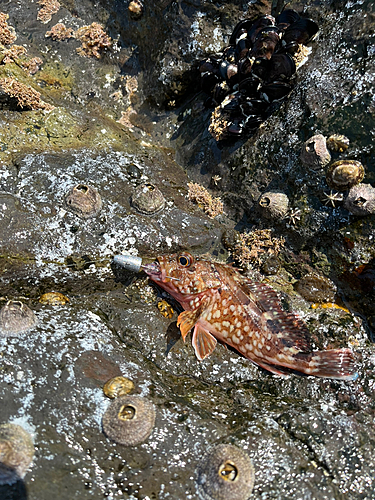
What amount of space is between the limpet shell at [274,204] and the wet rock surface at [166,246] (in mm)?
78

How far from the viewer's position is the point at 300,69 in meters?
5.46

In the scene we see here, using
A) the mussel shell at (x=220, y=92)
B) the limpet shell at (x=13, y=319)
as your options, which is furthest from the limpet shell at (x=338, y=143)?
the limpet shell at (x=13, y=319)

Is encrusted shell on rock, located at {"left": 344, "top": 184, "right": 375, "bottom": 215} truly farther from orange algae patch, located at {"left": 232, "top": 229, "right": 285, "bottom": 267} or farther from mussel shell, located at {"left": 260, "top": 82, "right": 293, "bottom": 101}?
mussel shell, located at {"left": 260, "top": 82, "right": 293, "bottom": 101}

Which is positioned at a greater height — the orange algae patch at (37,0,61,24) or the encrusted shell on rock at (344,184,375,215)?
the encrusted shell on rock at (344,184,375,215)

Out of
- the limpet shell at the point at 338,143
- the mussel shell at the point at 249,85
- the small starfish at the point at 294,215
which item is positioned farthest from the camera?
the mussel shell at the point at 249,85

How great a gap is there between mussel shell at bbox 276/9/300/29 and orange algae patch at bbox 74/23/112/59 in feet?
11.7

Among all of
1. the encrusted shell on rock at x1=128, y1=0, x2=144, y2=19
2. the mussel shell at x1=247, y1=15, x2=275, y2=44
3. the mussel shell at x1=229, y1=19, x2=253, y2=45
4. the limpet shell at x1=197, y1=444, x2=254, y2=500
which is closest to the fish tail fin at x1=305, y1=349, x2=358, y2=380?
the limpet shell at x1=197, y1=444, x2=254, y2=500

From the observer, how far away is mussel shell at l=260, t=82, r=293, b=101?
211 inches

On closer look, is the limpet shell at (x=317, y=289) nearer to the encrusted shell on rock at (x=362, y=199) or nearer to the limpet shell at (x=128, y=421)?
the encrusted shell on rock at (x=362, y=199)

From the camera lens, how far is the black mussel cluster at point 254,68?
5.36 meters

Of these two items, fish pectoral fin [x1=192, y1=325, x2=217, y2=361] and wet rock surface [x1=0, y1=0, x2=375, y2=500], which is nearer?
wet rock surface [x1=0, y1=0, x2=375, y2=500]

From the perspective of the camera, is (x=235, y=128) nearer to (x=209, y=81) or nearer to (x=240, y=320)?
(x=209, y=81)

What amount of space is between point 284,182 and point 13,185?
4190 millimetres

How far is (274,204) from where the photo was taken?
17.7 ft
